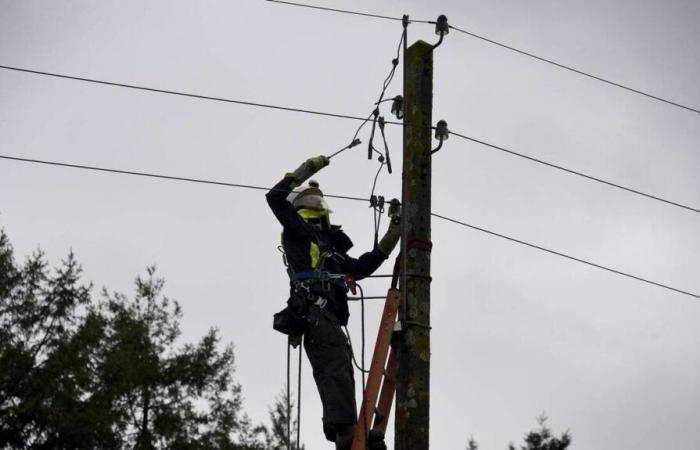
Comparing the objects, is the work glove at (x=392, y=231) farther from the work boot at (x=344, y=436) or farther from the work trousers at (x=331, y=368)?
the work boot at (x=344, y=436)

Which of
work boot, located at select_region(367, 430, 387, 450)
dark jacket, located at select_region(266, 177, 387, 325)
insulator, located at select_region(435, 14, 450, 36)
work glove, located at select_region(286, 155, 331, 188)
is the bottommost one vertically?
work boot, located at select_region(367, 430, 387, 450)

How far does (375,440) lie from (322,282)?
125cm

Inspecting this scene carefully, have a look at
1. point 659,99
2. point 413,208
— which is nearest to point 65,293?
point 659,99

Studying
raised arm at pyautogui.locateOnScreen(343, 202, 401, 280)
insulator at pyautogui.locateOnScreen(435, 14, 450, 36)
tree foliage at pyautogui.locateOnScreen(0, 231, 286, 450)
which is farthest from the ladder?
tree foliage at pyautogui.locateOnScreen(0, 231, 286, 450)

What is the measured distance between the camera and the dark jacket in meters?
7.19

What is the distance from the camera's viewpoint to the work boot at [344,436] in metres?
6.70

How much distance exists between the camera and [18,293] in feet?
70.7

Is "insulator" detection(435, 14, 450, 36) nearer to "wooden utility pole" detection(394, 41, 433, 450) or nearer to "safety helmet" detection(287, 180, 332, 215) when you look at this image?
"wooden utility pole" detection(394, 41, 433, 450)

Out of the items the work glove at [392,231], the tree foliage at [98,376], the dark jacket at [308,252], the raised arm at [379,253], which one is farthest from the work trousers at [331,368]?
the tree foliage at [98,376]

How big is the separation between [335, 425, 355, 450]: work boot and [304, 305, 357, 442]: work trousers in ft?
0.07

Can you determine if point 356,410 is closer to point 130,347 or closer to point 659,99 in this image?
point 659,99

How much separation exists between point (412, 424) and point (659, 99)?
19.7 ft

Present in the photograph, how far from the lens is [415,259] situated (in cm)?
668

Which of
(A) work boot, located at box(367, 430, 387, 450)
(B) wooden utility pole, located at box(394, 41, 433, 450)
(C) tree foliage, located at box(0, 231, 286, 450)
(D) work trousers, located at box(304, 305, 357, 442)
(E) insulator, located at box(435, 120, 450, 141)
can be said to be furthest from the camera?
(C) tree foliage, located at box(0, 231, 286, 450)
